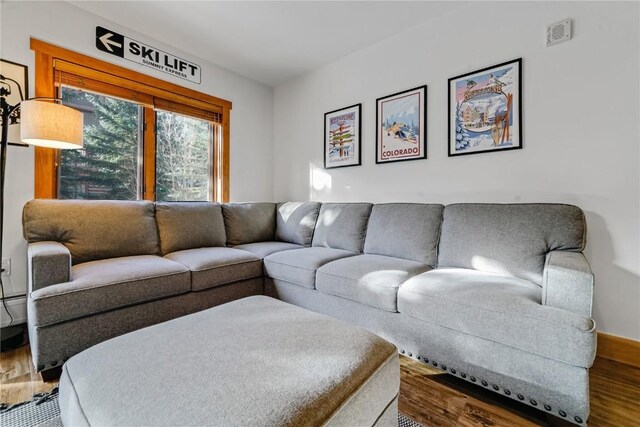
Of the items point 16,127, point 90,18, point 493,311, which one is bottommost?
point 493,311

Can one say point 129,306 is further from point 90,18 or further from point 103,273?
point 90,18

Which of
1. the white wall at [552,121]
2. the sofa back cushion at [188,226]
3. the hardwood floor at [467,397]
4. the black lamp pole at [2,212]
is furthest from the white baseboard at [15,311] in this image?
the white wall at [552,121]

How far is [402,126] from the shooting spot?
259 cm

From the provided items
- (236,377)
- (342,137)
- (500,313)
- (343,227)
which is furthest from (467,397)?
(342,137)

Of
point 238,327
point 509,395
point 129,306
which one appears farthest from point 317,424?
point 129,306

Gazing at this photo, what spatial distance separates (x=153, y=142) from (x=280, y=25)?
1.57 m

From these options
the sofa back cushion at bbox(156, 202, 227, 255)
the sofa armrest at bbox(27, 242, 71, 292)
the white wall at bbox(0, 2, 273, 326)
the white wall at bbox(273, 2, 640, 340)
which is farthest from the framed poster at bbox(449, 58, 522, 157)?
the sofa armrest at bbox(27, 242, 71, 292)

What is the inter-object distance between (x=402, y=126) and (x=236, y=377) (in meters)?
2.40

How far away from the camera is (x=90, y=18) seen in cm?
232

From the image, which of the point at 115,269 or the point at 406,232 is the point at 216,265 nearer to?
the point at 115,269

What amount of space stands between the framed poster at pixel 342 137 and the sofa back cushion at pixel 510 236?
4.27 feet

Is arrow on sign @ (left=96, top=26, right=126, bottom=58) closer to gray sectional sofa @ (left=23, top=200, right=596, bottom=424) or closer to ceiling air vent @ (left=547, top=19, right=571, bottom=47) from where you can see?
gray sectional sofa @ (left=23, top=200, right=596, bottom=424)

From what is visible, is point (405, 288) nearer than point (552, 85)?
Yes

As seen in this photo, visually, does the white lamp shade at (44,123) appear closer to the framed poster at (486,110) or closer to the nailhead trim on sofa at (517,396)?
the nailhead trim on sofa at (517,396)
